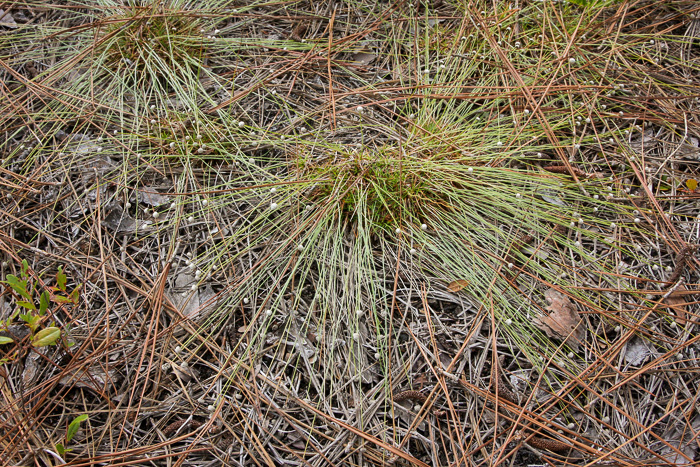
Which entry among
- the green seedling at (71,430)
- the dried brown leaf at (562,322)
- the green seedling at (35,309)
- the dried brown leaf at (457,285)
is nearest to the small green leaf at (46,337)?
the green seedling at (35,309)

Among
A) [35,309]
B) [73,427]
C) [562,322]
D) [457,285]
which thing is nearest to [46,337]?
[35,309]

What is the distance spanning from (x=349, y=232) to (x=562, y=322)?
874 millimetres

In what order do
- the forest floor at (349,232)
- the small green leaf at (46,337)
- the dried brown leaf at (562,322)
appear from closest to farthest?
the small green leaf at (46,337), the forest floor at (349,232), the dried brown leaf at (562,322)

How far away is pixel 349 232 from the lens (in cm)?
192

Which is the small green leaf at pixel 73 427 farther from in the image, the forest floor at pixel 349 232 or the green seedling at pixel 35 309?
the green seedling at pixel 35 309

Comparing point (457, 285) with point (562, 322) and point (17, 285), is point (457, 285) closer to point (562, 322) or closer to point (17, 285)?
point (562, 322)

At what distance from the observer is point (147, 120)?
7.02ft

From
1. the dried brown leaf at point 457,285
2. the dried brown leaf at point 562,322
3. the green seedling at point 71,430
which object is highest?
the green seedling at point 71,430

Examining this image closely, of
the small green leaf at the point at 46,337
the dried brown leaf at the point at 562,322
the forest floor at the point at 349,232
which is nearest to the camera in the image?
the small green leaf at the point at 46,337

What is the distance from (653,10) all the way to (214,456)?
2.91 meters

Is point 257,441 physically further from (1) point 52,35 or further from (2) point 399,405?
(1) point 52,35

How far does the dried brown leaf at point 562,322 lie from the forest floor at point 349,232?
0.01 metres

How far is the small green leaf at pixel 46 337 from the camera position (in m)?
1.48

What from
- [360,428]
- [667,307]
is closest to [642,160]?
[667,307]
